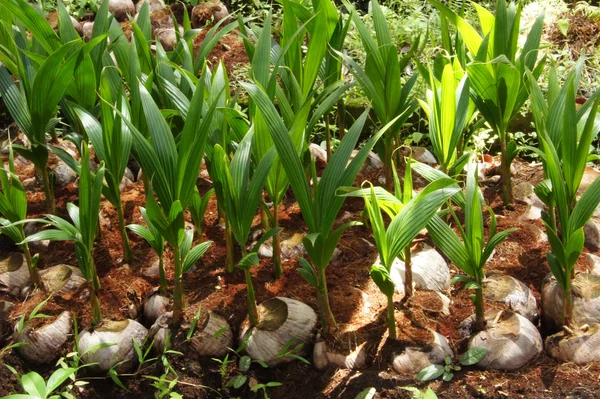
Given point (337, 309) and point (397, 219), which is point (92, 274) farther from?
point (397, 219)

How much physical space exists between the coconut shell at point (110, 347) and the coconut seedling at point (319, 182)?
65 cm

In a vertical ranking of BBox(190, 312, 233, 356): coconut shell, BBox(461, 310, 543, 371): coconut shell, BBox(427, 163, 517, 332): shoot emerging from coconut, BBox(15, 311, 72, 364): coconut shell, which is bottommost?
BBox(15, 311, 72, 364): coconut shell

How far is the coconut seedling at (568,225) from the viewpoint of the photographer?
2207mm

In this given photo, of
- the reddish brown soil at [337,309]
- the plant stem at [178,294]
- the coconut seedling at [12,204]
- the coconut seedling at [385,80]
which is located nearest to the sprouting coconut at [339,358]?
the reddish brown soil at [337,309]

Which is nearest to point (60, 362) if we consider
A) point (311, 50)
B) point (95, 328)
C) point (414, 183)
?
point (95, 328)

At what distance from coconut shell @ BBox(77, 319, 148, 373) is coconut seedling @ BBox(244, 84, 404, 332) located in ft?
2.12

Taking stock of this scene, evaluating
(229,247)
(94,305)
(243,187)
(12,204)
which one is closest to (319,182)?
→ (243,187)

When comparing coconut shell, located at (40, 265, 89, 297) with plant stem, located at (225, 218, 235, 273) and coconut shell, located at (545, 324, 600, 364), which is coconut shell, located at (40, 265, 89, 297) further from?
coconut shell, located at (545, 324, 600, 364)

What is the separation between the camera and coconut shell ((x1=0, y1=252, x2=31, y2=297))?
2660mm

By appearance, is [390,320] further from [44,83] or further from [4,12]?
[4,12]

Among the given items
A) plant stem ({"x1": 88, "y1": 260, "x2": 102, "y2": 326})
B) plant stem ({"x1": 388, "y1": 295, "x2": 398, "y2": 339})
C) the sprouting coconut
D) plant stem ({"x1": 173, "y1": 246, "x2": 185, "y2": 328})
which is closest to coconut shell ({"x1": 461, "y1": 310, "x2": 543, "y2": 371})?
plant stem ({"x1": 388, "y1": 295, "x2": 398, "y2": 339})

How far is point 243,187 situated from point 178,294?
44cm

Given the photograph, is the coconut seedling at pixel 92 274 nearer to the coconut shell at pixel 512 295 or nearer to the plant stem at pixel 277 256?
the plant stem at pixel 277 256

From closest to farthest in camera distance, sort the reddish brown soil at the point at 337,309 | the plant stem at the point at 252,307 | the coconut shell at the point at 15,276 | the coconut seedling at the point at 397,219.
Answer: the coconut seedling at the point at 397,219
the reddish brown soil at the point at 337,309
the plant stem at the point at 252,307
the coconut shell at the point at 15,276
